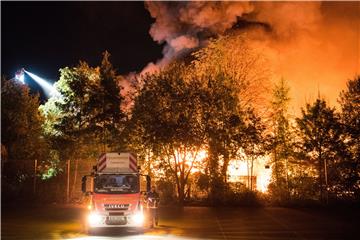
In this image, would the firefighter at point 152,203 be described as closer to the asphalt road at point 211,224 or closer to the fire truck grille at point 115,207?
the asphalt road at point 211,224

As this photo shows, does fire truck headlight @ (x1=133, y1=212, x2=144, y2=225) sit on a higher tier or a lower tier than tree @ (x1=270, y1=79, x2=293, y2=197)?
lower

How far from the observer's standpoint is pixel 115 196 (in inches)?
674

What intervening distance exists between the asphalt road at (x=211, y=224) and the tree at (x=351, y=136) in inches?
121

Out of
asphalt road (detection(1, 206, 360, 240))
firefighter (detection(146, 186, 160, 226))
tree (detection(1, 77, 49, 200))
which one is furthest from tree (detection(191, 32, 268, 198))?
tree (detection(1, 77, 49, 200))

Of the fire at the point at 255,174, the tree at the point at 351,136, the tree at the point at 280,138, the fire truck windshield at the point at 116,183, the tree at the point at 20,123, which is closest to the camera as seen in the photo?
the fire truck windshield at the point at 116,183

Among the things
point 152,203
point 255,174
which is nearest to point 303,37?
point 255,174

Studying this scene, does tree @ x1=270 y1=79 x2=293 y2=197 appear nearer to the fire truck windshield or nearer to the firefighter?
the firefighter

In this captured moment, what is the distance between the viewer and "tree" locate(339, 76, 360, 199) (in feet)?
92.8

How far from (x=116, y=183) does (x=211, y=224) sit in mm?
4162

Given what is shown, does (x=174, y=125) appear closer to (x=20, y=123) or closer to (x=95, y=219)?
(x=95, y=219)

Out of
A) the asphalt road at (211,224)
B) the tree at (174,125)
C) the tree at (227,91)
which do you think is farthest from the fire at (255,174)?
the asphalt road at (211,224)

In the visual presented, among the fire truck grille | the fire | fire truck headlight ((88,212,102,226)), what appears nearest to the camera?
fire truck headlight ((88,212,102,226))

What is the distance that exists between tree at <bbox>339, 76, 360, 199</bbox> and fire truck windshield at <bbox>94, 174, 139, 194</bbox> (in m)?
15.1

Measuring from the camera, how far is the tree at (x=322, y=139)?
2862 cm
